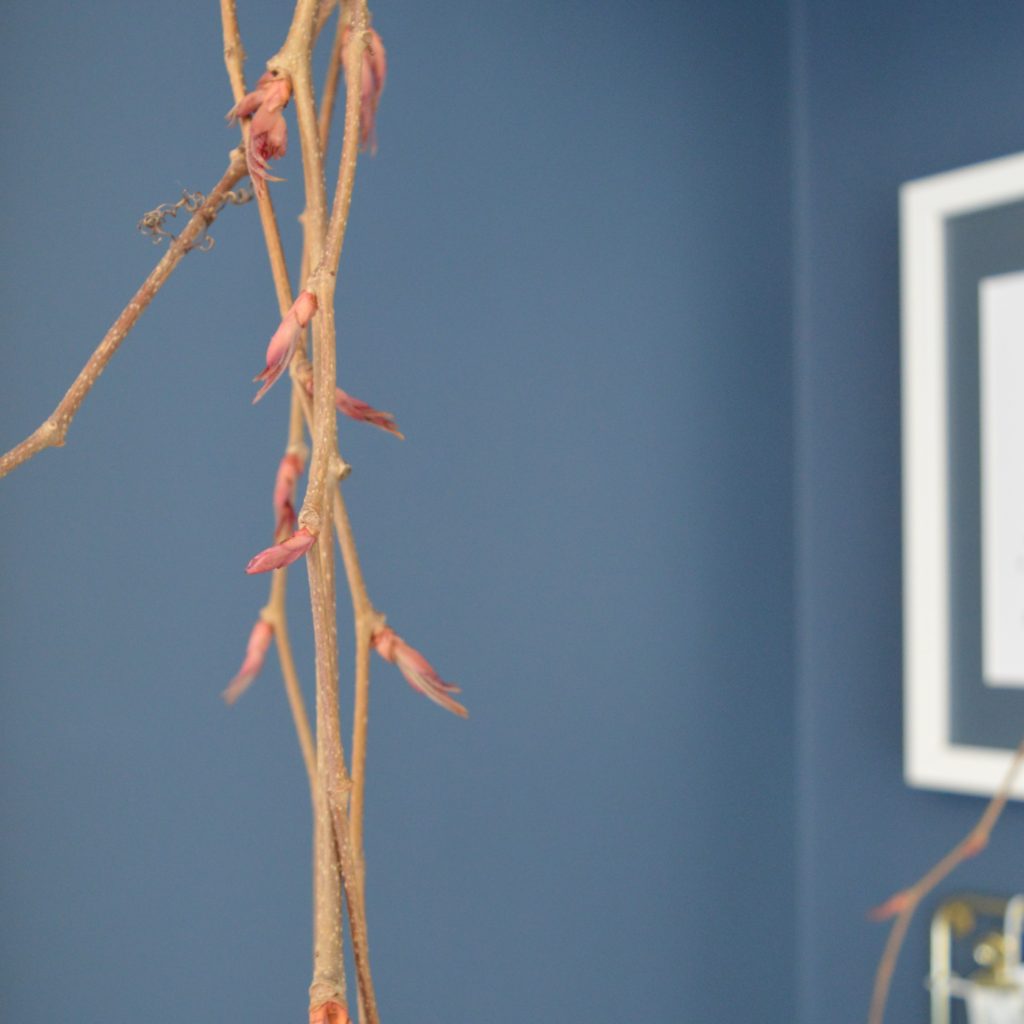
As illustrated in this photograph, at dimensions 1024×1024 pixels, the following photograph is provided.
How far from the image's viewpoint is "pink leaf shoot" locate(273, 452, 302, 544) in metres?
0.37

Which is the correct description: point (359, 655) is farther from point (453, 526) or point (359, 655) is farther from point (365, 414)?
point (453, 526)

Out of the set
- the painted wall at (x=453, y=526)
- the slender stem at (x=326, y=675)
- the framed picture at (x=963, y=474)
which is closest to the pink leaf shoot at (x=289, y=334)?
the slender stem at (x=326, y=675)

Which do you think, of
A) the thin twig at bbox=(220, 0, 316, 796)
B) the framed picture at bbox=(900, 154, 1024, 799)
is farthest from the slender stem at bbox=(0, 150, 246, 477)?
the framed picture at bbox=(900, 154, 1024, 799)

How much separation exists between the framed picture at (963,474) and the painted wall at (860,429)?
7 centimetres

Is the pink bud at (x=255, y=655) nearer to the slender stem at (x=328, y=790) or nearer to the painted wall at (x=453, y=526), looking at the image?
the slender stem at (x=328, y=790)

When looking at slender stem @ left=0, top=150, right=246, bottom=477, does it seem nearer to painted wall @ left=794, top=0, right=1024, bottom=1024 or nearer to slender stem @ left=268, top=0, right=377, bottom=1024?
slender stem @ left=268, top=0, right=377, bottom=1024

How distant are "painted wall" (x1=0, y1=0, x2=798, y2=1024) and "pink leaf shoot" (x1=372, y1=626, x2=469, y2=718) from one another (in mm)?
617

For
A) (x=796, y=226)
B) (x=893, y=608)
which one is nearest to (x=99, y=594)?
(x=893, y=608)

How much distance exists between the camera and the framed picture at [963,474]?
118cm

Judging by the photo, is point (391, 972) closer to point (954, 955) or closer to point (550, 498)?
point (550, 498)

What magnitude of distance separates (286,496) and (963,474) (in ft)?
3.26

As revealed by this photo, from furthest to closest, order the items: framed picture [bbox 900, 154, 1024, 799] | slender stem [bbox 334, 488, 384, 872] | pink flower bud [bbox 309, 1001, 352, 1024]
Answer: framed picture [bbox 900, 154, 1024, 799] < slender stem [bbox 334, 488, 384, 872] < pink flower bud [bbox 309, 1001, 352, 1024]

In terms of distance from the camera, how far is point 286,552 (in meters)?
0.22

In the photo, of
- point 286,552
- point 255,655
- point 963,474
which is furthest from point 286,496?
point 963,474
